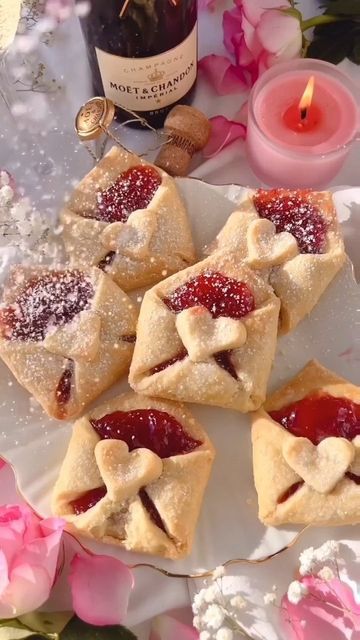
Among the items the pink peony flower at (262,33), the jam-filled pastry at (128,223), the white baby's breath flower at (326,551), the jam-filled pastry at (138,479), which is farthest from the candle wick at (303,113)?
the white baby's breath flower at (326,551)

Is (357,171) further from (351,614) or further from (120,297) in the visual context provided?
(351,614)

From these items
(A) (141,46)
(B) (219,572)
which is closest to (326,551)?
(B) (219,572)

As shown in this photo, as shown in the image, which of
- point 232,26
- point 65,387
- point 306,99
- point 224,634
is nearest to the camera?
point 224,634

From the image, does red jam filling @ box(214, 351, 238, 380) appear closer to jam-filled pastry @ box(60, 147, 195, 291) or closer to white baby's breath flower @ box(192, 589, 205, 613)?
jam-filled pastry @ box(60, 147, 195, 291)

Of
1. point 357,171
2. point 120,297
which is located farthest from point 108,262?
point 357,171

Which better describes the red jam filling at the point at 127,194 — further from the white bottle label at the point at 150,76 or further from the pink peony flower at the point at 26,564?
the pink peony flower at the point at 26,564

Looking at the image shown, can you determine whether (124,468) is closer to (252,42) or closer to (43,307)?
(43,307)
